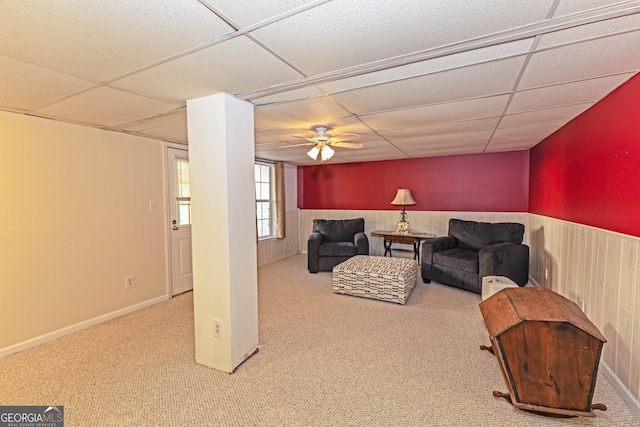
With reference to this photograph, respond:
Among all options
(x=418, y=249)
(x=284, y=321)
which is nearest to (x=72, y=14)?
(x=284, y=321)

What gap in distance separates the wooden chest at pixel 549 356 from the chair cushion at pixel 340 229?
3.55 meters

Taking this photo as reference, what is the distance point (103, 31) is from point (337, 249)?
3949mm

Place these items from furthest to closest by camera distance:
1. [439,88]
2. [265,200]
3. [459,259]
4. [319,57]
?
[265,200] → [459,259] → [439,88] → [319,57]

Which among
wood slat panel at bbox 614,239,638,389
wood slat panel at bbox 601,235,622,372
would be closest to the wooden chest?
wood slat panel at bbox 614,239,638,389

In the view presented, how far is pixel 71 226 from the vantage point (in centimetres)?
277

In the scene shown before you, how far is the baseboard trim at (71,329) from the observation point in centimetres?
242

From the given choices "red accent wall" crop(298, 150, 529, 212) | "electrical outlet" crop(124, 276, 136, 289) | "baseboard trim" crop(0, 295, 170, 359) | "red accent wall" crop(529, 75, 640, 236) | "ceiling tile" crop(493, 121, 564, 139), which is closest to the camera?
"red accent wall" crop(529, 75, 640, 236)

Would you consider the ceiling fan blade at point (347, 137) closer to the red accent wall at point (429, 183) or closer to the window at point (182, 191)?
the window at point (182, 191)

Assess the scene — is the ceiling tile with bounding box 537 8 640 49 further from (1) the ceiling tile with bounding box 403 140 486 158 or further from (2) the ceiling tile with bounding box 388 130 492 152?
(1) the ceiling tile with bounding box 403 140 486 158

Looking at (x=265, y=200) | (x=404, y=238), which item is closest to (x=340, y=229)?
(x=404, y=238)

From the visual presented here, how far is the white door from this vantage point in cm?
371

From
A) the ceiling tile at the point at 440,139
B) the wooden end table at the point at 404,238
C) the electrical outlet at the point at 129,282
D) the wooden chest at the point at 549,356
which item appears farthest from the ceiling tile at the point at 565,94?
the electrical outlet at the point at 129,282

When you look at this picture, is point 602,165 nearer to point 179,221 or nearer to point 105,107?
point 105,107
